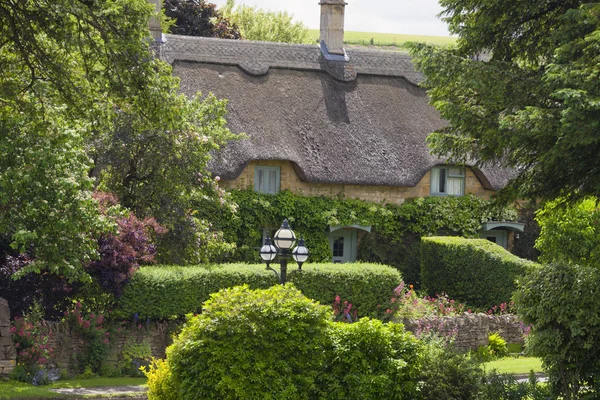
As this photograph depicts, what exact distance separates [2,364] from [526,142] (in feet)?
37.0

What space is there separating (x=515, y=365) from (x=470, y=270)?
245 inches

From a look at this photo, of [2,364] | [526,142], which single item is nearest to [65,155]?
[2,364]

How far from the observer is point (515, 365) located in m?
24.2

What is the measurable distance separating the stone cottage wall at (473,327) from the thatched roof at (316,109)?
21.4ft

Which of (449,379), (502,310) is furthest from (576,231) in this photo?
(449,379)

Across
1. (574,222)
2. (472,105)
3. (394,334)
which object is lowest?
(394,334)

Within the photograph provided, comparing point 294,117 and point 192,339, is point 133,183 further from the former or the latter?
point 192,339

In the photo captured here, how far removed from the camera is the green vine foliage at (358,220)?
30219 millimetres

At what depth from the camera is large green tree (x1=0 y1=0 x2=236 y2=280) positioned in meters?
14.9

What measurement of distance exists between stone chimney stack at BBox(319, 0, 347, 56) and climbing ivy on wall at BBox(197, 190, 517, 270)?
6.28m

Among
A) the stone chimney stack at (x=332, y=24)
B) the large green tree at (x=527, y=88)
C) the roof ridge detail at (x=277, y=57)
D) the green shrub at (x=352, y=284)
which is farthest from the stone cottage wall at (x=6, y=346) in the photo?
the stone chimney stack at (x=332, y=24)

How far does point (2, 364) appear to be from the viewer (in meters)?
20.8

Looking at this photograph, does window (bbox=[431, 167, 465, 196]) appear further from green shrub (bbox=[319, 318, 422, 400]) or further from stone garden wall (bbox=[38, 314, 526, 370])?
green shrub (bbox=[319, 318, 422, 400])

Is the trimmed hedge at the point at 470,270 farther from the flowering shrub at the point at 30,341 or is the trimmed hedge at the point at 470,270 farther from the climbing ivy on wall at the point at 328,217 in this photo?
the flowering shrub at the point at 30,341
